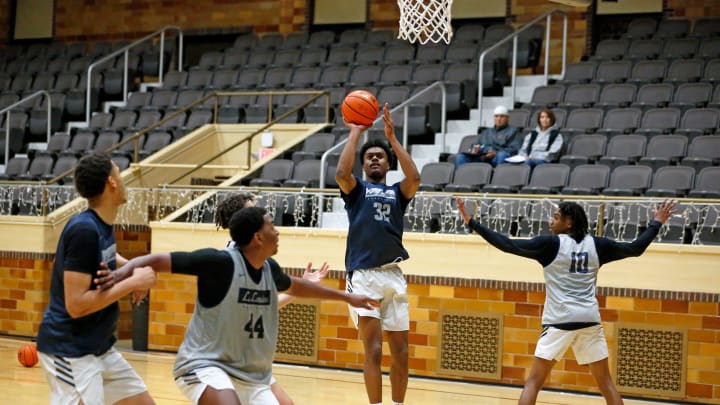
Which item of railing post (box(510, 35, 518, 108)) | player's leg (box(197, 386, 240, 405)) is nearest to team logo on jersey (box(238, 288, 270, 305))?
player's leg (box(197, 386, 240, 405))

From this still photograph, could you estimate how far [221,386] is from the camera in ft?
13.9

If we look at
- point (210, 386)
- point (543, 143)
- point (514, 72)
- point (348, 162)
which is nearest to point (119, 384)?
point (210, 386)

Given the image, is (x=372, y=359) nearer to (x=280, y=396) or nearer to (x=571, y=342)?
(x=571, y=342)

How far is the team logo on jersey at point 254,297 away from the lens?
4.33 meters

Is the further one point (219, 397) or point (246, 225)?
point (246, 225)

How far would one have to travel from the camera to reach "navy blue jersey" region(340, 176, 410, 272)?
21.8 ft

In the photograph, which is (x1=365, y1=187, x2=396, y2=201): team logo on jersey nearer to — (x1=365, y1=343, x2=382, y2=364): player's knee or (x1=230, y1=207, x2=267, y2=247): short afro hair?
(x1=365, y1=343, x2=382, y2=364): player's knee

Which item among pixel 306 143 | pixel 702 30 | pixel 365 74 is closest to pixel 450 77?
pixel 365 74

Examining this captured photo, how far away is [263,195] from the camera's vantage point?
10641 mm

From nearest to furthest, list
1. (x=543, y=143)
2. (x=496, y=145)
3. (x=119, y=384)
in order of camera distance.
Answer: (x=119, y=384)
(x=543, y=143)
(x=496, y=145)

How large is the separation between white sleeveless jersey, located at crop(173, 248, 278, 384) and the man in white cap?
22.9ft


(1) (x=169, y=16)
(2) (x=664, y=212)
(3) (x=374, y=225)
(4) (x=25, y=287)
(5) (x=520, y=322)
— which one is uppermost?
(1) (x=169, y=16)

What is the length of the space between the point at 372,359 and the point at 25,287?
6.70 m

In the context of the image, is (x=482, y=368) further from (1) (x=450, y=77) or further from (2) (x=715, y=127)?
(1) (x=450, y=77)
